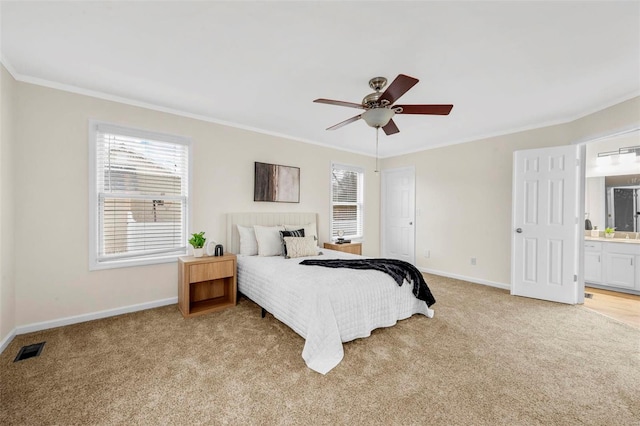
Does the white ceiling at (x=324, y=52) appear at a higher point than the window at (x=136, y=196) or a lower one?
higher

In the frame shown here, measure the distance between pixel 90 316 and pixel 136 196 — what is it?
138 cm

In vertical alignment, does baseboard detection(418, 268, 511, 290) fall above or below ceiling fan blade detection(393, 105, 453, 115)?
below

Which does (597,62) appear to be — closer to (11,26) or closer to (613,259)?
(613,259)

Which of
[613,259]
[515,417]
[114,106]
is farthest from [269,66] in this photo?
[613,259]

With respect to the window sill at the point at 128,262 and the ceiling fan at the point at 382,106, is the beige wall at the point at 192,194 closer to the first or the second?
the window sill at the point at 128,262

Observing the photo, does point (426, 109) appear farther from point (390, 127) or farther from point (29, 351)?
point (29, 351)

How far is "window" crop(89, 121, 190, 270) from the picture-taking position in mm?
2932

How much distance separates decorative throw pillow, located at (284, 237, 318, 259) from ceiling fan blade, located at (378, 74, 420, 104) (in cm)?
207

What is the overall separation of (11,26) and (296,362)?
322 cm

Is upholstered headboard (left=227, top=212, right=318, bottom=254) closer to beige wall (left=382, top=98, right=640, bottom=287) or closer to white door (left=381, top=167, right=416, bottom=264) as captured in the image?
white door (left=381, top=167, right=416, bottom=264)

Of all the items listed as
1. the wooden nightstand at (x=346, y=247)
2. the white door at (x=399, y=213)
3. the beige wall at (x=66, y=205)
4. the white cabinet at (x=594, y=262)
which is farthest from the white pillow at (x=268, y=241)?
the white cabinet at (x=594, y=262)

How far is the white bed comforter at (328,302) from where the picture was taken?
7.00 feet

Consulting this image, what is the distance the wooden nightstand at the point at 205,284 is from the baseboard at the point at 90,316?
25 cm

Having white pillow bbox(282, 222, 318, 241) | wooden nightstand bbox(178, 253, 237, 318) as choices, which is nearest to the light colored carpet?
wooden nightstand bbox(178, 253, 237, 318)
